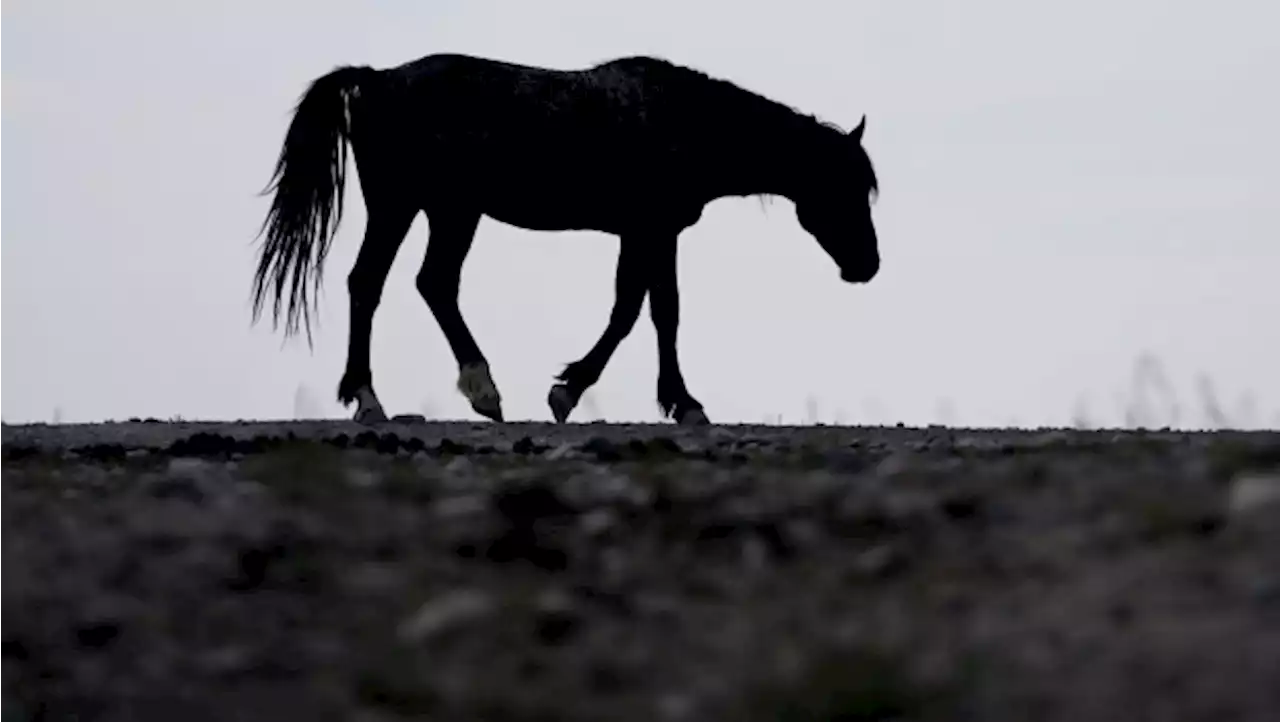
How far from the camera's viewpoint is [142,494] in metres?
4.72

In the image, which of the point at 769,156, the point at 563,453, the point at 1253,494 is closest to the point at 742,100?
the point at 769,156

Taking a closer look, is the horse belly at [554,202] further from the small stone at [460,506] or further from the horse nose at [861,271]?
Result: the small stone at [460,506]

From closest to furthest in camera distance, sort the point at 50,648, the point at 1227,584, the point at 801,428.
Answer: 1. the point at 1227,584
2. the point at 50,648
3. the point at 801,428

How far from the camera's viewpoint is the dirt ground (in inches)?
99.9

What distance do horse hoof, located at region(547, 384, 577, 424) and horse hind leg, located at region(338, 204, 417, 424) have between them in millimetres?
991

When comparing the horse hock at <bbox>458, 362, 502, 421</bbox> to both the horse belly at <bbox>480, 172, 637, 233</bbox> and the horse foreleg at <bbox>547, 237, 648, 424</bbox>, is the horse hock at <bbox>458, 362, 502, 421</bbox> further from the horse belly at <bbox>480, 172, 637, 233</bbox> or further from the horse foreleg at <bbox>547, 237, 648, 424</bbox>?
the horse belly at <bbox>480, 172, 637, 233</bbox>

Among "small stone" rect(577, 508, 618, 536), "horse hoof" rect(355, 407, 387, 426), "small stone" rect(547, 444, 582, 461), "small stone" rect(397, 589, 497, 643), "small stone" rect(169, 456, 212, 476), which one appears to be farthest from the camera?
"horse hoof" rect(355, 407, 387, 426)

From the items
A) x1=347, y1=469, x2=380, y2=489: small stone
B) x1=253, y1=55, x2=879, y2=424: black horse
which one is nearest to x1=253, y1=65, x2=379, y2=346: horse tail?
x1=253, y1=55, x2=879, y2=424: black horse

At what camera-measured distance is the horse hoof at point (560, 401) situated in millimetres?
11180

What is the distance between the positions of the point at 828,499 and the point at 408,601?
0.97m

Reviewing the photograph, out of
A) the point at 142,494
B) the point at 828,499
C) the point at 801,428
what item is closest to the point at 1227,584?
the point at 828,499

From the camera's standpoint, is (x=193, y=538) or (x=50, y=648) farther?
(x=193, y=538)

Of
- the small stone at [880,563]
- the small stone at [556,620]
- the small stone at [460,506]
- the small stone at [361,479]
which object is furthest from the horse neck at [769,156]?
the small stone at [556,620]

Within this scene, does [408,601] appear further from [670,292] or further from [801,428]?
[670,292]
